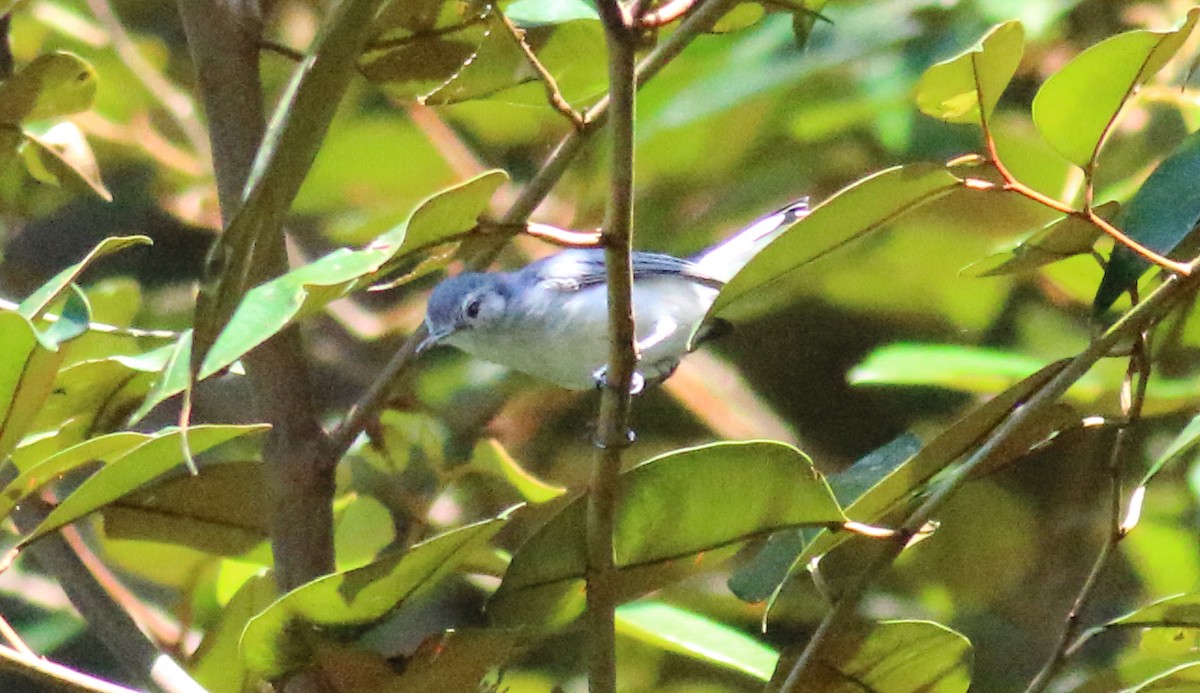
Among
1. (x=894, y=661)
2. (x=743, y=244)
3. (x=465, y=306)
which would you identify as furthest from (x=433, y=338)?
(x=894, y=661)

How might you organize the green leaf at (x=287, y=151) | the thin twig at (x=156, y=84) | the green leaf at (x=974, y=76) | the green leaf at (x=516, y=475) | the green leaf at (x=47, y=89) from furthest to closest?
the thin twig at (x=156, y=84)
the green leaf at (x=516, y=475)
the green leaf at (x=47, y=89)
the green leaf at (x=974, y=76)
the green leaf at (x=287, y=151)

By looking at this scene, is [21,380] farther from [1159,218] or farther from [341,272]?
[1159,218]

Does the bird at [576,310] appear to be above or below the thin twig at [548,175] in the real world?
below

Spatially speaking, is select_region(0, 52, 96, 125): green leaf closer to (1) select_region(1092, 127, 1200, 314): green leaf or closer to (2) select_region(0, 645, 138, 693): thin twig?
(2) select_region(0, 645, 138, 693): thin twig

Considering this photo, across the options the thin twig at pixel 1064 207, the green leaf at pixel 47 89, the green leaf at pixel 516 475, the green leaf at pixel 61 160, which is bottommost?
the green leaf at pixel 516 475

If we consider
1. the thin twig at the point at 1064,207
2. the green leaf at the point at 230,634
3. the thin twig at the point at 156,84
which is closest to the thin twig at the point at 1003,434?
the thin twig at the point at 1064,207

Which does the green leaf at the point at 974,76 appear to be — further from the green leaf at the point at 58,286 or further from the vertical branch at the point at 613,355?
the green leaf at the point at 58,286

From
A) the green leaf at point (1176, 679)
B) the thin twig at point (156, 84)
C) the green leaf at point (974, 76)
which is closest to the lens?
the green leaf at point (974, 76)
